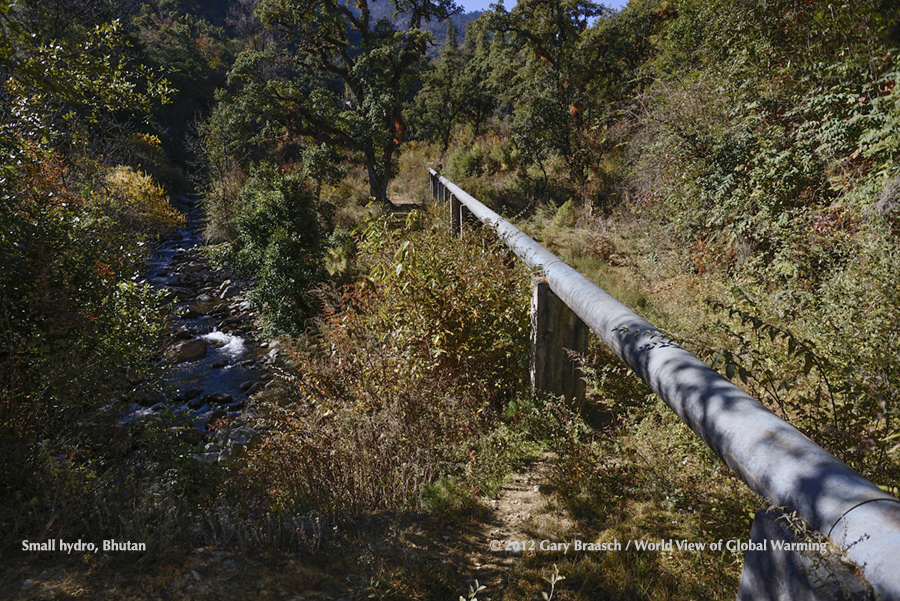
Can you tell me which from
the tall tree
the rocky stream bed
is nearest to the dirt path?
the rocky stream bed

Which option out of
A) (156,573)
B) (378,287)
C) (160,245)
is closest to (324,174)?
(160,245)

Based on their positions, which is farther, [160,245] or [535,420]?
[160,245]

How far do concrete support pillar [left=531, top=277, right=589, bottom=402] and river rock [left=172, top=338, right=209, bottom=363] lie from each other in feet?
28.9

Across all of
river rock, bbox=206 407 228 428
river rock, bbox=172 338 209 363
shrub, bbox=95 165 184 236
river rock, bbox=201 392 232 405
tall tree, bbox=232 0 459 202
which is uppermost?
tall tree, bbox=232 0 459 202

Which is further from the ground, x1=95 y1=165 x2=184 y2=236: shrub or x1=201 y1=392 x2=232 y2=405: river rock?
x1=95 y1=165 x2=184 y2=236: shrub

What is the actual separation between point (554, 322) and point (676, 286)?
3518 mm

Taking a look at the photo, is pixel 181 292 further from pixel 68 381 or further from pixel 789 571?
pixel 789 571

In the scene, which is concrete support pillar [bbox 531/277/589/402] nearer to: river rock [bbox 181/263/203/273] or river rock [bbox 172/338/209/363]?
river rock [bbox 172/338/209/363]

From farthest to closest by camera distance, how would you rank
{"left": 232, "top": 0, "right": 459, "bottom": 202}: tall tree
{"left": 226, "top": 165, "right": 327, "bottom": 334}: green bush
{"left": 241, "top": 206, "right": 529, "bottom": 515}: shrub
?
{"left": 232, "top": 0, "right": 459, "bottom": 202}: tall tree
{"left": 226, "top": 165, "right": 327, "bottom": 334}: green bush
{"left": 241, "top": 206, "right": 529, "bottom": 515}: shrub

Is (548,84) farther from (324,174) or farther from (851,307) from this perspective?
(851,307)

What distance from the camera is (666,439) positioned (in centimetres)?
276

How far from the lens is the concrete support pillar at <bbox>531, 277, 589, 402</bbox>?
3.52 meters

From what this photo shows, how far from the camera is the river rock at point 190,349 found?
9766 mm

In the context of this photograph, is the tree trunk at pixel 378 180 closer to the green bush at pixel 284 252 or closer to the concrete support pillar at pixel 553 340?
the green bush at pixel 284 252
